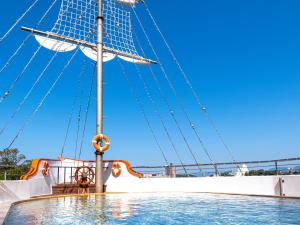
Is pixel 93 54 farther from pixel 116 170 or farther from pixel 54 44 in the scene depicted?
pixel 116 170

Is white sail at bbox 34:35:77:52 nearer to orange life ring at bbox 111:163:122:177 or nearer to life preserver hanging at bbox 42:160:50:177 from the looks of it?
life preserver hanging at bbox 42:160:50:177

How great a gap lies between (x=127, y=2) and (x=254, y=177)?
52.8 ft

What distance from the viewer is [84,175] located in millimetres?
18156

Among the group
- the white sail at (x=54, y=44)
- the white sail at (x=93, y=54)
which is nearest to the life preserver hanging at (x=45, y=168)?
the white sail at (x=54, y=44)

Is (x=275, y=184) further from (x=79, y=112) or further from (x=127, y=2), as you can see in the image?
(x=127, y=2)

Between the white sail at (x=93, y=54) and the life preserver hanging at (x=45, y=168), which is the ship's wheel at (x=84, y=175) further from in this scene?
the white sail at (x=93, y=54)

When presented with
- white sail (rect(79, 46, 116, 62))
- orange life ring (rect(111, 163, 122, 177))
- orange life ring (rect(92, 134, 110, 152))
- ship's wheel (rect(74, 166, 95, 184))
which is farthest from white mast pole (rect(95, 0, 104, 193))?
white sail (rect(79, 46, 116, 62))

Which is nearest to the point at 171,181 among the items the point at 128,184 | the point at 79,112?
the point at 128,184

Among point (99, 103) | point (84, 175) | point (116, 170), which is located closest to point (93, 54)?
point (99, 103)

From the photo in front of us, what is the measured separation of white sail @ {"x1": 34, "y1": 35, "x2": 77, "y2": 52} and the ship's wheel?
825 cm

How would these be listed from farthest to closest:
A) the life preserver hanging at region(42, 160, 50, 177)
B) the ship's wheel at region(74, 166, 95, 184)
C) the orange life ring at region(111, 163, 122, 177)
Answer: the orange life ring at region(111, 163, 122, 177)
the ship's wheel at region(74, 166, 95, 184)
the life preserver hanging at region(42, 160, 50, 177)

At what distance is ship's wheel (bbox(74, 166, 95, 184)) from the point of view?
59.1 feet

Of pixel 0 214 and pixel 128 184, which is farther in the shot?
pixel 128 184

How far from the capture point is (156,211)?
1005cm
